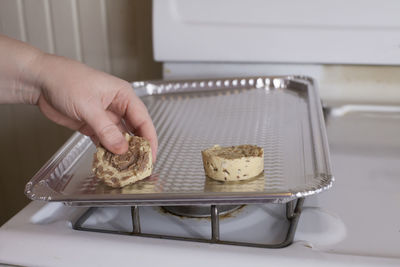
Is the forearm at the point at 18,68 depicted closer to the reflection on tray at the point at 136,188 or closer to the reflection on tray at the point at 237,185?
the reflection on tray at the point at 136,188

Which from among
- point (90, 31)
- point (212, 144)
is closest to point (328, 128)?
point (212, 144)

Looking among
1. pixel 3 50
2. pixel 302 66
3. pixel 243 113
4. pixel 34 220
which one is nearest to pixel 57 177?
pixel 34 220

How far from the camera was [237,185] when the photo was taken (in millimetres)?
598

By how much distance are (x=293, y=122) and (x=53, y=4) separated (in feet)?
2.37

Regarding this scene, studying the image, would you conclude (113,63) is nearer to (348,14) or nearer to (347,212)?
(348,14)

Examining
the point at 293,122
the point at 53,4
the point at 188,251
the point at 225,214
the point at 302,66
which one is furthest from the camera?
the point at 53,4

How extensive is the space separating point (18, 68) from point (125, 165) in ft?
0.67

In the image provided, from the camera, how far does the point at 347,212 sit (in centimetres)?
60

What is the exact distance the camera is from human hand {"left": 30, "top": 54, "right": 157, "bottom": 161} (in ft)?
2.05

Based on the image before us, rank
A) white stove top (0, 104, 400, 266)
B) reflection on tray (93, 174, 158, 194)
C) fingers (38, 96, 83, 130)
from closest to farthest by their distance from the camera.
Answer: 1. white stove top (0, 104, 400, 266)
2. reflection on tray (93, 174, 158, 194)
3. fingers (38, 96, 83, 130)

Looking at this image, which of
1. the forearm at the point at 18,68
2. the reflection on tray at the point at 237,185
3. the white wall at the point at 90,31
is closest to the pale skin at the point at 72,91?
the forearm at the point at 18,68

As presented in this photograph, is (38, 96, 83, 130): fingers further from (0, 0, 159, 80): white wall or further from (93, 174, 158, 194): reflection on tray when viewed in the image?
(0, 0, 159, 80): white wall

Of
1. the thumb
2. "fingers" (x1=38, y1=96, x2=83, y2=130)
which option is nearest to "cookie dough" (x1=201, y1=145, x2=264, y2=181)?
the thumb

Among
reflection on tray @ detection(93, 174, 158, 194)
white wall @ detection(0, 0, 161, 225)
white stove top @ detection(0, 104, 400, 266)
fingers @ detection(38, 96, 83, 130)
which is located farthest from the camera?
white wall @ detection(0, 0, 161, 225)
